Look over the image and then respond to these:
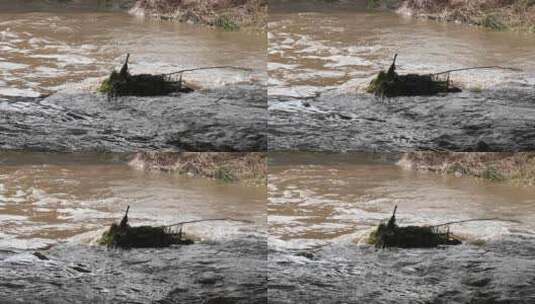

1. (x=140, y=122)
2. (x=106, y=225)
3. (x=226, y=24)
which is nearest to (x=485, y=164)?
(x=226, y=24)

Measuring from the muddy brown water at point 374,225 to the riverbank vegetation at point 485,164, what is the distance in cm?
3

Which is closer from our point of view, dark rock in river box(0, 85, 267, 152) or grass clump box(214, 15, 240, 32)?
dark rock in river box(0, 85, 267, 152)

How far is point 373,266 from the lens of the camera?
3238 mm

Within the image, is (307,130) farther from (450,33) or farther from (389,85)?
(450,33)

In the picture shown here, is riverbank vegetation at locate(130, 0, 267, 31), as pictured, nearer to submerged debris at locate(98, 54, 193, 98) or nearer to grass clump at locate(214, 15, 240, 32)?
grass clump at locate(214, 15, 240, 32)

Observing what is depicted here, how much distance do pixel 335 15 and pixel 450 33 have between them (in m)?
0.45

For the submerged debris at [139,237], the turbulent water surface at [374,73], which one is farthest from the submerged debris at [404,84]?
the submerged debris at [139,237]

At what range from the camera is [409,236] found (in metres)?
3.24

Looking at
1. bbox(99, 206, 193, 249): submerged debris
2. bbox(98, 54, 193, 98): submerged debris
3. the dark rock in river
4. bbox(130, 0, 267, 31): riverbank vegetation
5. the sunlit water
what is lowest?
bbox(99, 206, 193, 249): submerged debris

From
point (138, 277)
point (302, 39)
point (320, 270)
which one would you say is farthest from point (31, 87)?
point (320, 270)

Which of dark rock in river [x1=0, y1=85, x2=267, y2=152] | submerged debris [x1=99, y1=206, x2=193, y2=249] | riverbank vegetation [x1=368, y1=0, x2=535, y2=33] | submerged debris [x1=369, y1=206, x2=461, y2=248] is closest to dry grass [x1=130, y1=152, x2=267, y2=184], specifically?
dark rock in river [x1=0, y1=85, x2=267, y2=152]

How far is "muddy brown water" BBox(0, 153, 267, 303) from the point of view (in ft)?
10.5

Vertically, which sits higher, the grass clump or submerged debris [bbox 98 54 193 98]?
the grass clump

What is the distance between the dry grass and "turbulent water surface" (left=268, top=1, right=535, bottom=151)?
102mm
